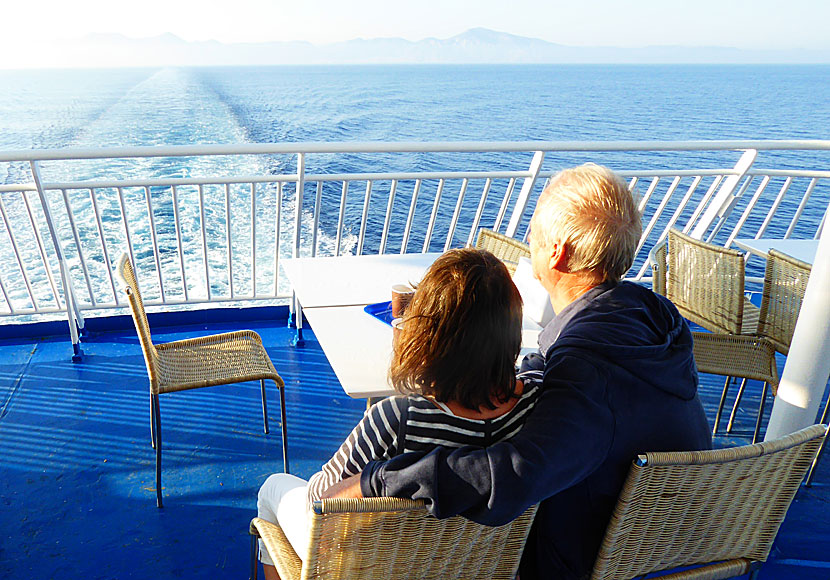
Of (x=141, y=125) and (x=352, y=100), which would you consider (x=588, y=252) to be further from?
(x=352, y=100)

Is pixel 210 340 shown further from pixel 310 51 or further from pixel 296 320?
pixel 310 51

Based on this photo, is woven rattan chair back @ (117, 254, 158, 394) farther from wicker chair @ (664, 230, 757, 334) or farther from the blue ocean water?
the blue ocean water

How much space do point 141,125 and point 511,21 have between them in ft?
112

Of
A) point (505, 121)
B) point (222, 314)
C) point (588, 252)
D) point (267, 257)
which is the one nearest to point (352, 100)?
point (505, 121)

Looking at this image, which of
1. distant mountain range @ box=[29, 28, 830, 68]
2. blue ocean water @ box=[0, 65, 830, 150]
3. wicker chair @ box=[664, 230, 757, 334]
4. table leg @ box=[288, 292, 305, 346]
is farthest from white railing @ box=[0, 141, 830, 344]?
distant mountain range @ box=[29, 28, 830, 68]

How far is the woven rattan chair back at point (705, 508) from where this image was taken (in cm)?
128

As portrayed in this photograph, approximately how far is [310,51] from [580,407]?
46.9m

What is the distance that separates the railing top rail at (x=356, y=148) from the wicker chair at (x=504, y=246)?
58 centimetres

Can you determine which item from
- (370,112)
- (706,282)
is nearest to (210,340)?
(706,282)

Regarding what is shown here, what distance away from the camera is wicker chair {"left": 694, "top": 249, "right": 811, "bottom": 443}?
2.63 m

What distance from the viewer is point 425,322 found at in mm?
1197

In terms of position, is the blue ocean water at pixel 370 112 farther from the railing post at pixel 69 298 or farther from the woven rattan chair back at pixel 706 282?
the woven rattan chair back at pixel 706 282

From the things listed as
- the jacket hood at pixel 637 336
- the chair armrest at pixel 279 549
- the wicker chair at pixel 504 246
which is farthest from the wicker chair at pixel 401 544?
the wicker chair at pixel 504 246

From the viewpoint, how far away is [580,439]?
118 centimetres
